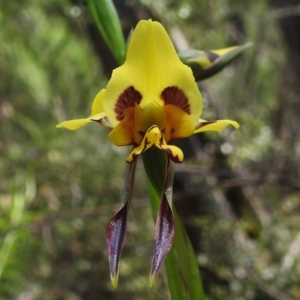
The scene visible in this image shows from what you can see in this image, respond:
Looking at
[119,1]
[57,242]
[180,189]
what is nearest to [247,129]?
[180,189]

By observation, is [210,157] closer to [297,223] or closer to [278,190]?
[278,190]

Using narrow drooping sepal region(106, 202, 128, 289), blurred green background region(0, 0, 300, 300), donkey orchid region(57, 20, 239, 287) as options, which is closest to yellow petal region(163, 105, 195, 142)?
donkey orchid region(57, 20, 239, 287)

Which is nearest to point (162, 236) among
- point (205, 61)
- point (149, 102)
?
point (149, 102)

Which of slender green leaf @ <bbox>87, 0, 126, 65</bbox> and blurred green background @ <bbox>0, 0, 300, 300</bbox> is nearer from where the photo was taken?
slender green leaf @ <bbox>87, 0, 126, 65</bbox>

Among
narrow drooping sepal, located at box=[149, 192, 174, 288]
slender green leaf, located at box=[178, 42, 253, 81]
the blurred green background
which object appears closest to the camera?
narrow drooping sepal, located at box=[149, 192, 174, 288]

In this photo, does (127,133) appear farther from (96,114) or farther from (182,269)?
(182,269)

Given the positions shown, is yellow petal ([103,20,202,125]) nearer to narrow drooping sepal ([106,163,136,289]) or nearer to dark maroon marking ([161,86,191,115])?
dark maroon marking ([161,86,191,115])

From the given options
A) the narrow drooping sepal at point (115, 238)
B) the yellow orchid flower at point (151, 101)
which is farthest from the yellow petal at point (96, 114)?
the narrow drooping sepal at point (115, 238)
